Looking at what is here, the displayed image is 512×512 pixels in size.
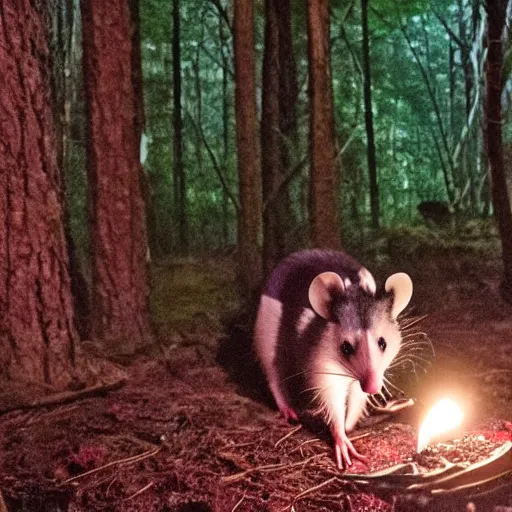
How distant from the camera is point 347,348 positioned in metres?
2.62

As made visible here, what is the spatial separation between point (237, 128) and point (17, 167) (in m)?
2.90

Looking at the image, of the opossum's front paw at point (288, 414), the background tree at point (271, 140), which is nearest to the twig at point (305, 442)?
the opossum's front paw at point (288, 414)

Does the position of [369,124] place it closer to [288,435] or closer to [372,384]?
[288,435]

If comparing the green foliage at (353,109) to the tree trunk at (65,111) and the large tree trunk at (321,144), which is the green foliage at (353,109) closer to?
the tree trunk at (65,111)

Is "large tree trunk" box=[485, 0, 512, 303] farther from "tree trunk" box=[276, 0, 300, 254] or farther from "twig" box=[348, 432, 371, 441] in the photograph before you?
"twig" box=[348, 432, 371, 441]

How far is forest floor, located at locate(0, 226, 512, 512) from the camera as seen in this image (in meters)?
2.39

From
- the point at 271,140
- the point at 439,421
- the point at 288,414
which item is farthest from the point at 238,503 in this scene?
the point at 271,140

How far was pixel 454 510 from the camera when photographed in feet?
7.23

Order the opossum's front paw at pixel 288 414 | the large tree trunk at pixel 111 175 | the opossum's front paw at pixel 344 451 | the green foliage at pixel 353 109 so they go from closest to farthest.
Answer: the opossum's front paw at pixel 344 451
the opossum's front paw at pixel 288 414
the large tree trunk at pixel 111 175
the green foliage at pixel 353 109

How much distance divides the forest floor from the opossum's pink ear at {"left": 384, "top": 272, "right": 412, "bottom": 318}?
658mm

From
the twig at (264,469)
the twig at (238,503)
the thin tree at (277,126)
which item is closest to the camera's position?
the twig at (238,503)

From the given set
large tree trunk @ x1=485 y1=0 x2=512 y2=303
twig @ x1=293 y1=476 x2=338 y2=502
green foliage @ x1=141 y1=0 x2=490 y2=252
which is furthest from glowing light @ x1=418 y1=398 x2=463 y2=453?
green foliage @ x1=141 y1=0 x2=490 y2=252

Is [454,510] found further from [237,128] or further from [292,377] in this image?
[237,128]

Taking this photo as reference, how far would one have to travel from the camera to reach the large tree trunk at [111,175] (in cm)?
447
